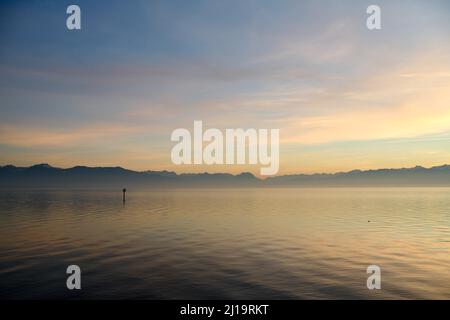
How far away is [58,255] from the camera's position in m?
30.7

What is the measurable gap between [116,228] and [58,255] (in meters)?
17.6

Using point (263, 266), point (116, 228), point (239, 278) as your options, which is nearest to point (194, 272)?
point (239, 278)

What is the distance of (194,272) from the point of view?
81.7ft

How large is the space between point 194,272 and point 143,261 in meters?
5.70
